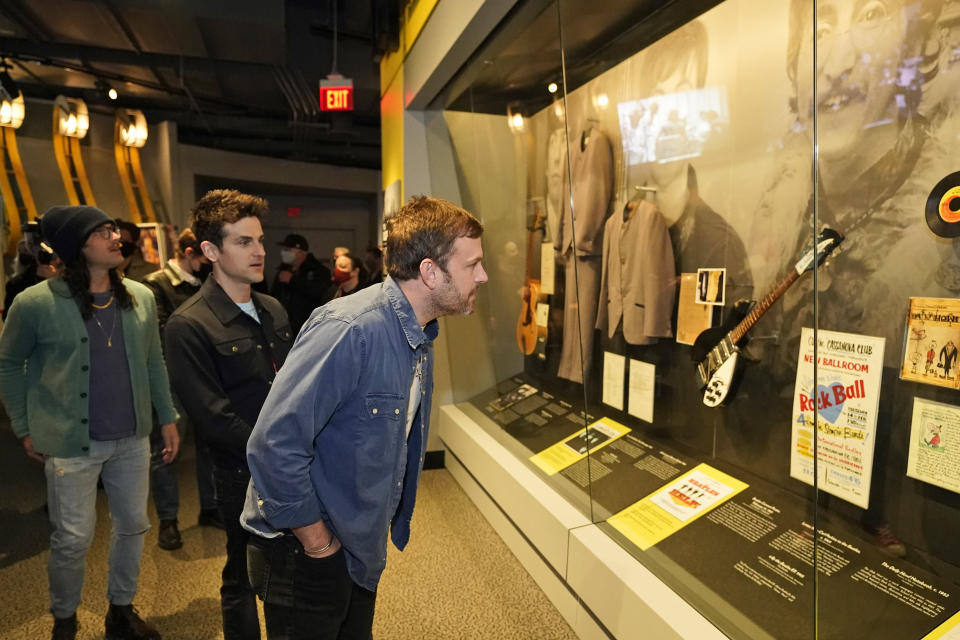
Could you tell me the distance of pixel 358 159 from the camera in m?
10.3

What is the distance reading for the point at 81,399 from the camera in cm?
185

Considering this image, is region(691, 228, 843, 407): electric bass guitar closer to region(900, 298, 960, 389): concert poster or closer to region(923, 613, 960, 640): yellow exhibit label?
region(900, 298, 960, 389): concert poster

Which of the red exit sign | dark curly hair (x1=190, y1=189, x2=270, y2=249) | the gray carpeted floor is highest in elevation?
the red exit sign

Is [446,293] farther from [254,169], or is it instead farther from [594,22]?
[254,169]

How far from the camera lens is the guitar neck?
187 cm

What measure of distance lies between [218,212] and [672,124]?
6.10ft

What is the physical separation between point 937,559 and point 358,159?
1014cm

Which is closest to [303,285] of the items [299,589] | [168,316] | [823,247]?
[168,316]

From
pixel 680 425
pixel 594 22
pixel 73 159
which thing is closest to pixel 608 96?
pixel 594 22

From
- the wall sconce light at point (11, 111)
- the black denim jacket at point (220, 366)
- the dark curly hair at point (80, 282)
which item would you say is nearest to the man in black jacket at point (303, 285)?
the wall sconce light at point (11, 111)

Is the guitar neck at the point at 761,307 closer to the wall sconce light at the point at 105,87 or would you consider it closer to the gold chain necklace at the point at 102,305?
the gold chain necklace at the point at 102,305

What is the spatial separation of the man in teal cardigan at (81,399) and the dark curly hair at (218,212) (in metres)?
0.37

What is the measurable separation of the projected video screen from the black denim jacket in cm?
180

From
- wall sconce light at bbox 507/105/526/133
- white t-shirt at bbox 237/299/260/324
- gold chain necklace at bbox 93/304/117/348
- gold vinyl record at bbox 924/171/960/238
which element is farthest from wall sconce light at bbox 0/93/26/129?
gold vinyl record at bbox 924/171/960/238
